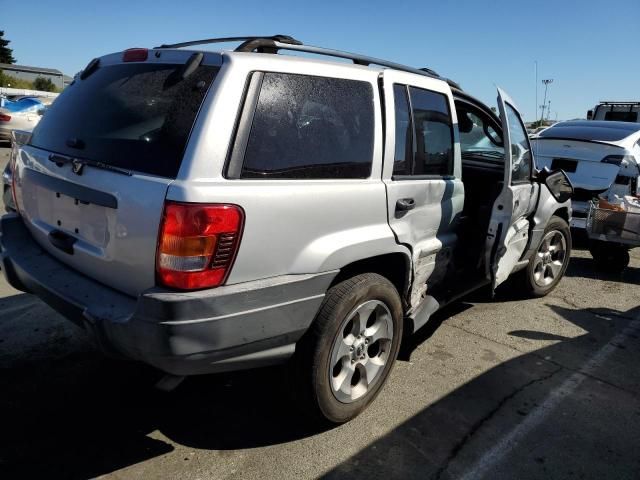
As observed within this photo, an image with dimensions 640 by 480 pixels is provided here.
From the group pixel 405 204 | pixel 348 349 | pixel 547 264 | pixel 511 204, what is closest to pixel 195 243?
pixel 348 349

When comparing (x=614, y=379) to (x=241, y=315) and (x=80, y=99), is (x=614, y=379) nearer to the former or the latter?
(x=241, y=315)

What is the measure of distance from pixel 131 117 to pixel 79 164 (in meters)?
0.34

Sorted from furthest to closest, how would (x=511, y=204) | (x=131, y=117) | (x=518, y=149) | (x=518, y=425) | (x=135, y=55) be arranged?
(x=518, y=149)
(x=511, y=204)
(x=518, y=425)
(x=135, y=55)
(x=131, y=117)

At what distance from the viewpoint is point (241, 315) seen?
2158 millimetres

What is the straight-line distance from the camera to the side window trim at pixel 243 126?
2.15 m

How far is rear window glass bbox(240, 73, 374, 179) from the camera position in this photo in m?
2.27

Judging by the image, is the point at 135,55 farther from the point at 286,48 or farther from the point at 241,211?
the point at 241,211

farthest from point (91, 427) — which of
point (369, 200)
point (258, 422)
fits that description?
point (369, 200)

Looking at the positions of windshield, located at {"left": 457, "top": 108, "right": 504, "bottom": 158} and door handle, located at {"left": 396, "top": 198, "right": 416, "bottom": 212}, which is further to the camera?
windshield, located at {"left": 457, "top": 108, "right": 504, "bottom": 158}

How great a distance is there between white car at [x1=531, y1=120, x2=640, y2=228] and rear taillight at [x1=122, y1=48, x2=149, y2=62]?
18.7 feet

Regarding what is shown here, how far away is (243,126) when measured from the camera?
220 cm

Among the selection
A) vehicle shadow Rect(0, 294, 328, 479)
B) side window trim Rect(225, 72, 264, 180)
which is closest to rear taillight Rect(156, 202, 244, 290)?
side window trim Rect(225, 72, 264, 180)

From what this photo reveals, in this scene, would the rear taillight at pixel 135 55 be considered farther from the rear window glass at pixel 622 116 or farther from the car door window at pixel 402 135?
the rear window glass at pixel 622 116

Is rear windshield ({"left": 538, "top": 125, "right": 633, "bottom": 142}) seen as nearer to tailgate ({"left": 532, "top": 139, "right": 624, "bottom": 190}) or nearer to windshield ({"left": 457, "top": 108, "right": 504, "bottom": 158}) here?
tailgate ({"left": 532, "top": 139, "right": 624, "bottom": 190})
